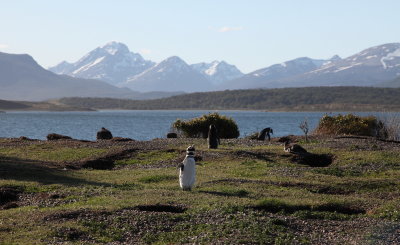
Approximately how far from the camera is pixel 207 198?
779 inches

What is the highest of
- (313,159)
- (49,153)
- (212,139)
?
(212,139)

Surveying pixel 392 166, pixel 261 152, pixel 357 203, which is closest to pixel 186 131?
pixel 261 152

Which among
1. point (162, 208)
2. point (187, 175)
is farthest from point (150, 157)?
point (162, 208)

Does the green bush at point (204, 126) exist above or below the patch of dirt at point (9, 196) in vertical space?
above

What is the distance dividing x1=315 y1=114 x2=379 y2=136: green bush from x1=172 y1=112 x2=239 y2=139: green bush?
693 centimetres

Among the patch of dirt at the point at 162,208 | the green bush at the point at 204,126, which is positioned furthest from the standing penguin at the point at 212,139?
the patch of dirt at the point at 162,208

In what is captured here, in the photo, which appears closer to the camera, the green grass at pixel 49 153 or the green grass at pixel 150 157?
the green grass at pixel 150 157

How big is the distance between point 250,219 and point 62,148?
72.0ft

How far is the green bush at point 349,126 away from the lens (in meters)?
46.8

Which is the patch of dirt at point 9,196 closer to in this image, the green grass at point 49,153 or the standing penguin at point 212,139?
the green grass at point 49,153

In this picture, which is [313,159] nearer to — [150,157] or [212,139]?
[212,139]

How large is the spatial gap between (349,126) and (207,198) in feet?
95.7

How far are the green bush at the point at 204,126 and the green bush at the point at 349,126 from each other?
6929mm

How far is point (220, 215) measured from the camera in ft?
57.1
